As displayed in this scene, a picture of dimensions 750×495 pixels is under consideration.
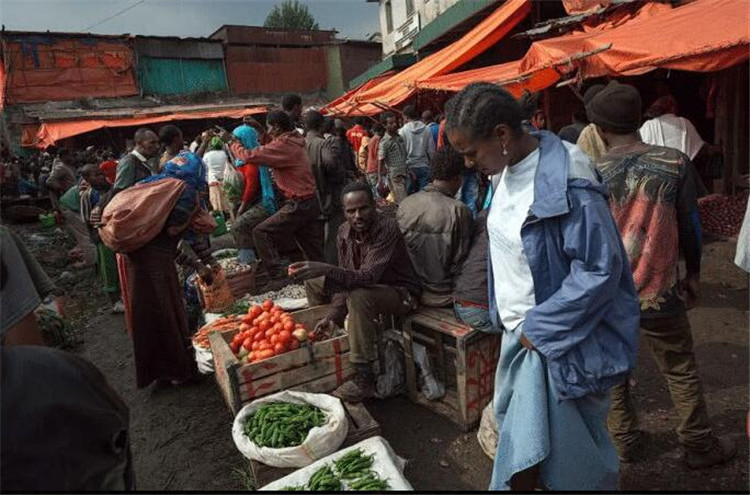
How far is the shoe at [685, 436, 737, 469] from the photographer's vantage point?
2.70 m

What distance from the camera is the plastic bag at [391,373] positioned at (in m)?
3.69

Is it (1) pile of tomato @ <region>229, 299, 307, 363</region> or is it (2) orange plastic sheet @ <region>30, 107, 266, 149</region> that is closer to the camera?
(1) pile of tomato @ <region>229, 299, 307, 363</region>

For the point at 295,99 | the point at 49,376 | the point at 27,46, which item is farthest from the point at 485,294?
the point at 27,46

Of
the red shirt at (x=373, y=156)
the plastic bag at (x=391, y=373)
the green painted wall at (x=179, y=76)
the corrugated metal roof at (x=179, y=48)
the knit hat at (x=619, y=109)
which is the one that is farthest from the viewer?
the green painted wall at (x=179, y=76)

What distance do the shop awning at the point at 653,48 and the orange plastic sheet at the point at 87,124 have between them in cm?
1570

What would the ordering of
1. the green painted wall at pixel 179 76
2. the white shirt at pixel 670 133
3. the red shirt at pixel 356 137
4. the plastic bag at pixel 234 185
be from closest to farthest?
the white shirt at pixel 670 133 → the plastic bag at pixel 234 185 → the red shirt at pixel 356 137 → the green painted wall at pixel 179 76

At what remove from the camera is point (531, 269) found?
188cm

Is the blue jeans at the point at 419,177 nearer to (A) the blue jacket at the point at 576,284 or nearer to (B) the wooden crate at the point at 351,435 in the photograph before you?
(B) the wooden crate at the point at 351,435

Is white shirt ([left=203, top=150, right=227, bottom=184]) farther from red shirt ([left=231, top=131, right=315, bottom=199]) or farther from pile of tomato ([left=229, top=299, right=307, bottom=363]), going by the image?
pile of tomato ([left=229, top=299, right=307, bottom=363])

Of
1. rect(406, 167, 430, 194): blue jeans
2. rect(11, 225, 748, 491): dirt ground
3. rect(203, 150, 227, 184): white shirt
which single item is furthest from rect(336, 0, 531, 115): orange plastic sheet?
rect(11, 225, 748, 491): dirt ground

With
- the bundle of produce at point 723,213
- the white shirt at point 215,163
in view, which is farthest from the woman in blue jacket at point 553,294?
the white shirt at point 215,163

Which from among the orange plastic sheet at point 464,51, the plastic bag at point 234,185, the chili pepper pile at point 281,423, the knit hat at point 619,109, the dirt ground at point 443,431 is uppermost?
the orange plastic sheet at point 464,51

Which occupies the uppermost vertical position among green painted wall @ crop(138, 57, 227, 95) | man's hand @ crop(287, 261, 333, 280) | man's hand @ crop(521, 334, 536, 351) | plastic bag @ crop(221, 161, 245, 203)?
green painted wall @ crop(138, 57, 227, 95)

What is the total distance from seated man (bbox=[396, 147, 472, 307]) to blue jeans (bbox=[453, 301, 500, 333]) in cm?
29
